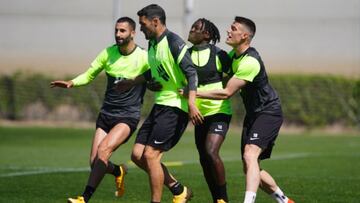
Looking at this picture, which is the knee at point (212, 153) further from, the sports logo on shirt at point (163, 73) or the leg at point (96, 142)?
the leg at point (96, 142)

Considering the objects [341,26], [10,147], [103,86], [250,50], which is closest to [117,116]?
[250,50]

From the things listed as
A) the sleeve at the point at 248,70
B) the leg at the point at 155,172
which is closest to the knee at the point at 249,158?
the sleeve at the point at 248,70

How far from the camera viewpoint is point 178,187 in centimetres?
1147

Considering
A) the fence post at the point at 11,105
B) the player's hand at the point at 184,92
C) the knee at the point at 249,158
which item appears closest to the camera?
the player's hand at the point at 184,92

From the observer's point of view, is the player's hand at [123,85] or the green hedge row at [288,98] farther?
the green hedge row at [288,98]

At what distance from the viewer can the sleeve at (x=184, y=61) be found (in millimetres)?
10383

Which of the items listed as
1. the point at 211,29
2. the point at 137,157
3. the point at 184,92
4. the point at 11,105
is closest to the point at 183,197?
the point at 137,157

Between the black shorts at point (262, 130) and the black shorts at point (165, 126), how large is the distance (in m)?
0.83

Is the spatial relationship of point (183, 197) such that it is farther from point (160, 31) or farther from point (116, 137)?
point (160, 31)

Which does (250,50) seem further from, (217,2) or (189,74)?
(217,2)

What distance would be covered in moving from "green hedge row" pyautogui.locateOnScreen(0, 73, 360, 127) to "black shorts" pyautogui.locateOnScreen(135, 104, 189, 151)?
2165 centimetres

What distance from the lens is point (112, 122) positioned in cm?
1214

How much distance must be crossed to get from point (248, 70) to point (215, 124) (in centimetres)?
95

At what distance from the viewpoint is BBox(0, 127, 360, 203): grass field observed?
508 inches
